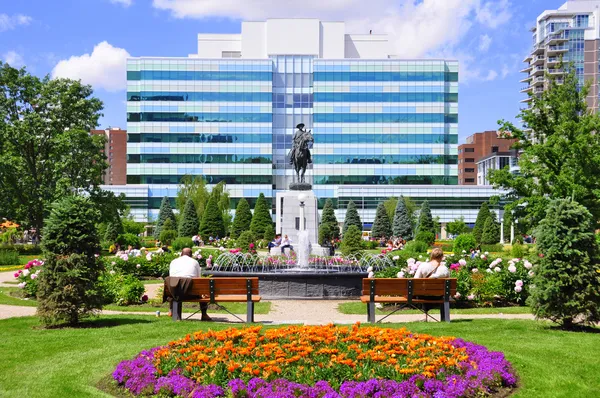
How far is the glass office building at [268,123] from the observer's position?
88.2 meters

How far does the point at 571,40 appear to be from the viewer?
112 meters

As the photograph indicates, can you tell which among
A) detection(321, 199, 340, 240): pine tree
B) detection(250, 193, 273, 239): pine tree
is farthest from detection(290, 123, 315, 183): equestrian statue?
detection(321, 199, 340, 240): pine tree

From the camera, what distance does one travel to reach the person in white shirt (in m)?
13.3

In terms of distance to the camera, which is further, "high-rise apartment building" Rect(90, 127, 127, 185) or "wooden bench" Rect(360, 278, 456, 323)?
"high-rise apartment building" Rect(90, 127, 127, 185)

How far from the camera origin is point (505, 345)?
32.0ft

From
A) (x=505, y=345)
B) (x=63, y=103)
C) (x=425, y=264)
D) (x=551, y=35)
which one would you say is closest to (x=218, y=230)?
(x=63, y=103)

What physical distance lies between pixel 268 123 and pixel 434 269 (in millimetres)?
76635

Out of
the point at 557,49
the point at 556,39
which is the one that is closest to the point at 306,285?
the point at 556,39

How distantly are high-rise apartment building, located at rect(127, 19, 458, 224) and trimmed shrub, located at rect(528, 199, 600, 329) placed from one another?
76425 mm

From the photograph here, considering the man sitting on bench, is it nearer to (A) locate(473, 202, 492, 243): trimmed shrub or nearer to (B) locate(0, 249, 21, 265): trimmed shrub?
(B) locate(0, 249, 21, 265): trimmed shrub

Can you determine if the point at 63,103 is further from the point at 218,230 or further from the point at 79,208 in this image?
the point at 79,208

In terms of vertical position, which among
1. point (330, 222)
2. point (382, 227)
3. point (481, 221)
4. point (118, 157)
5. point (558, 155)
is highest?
point (118, 157)

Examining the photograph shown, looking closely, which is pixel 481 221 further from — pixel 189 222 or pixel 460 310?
pixel 460 310

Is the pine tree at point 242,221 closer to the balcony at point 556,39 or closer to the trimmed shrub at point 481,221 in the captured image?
the trimmed shrub at point 481,221
